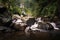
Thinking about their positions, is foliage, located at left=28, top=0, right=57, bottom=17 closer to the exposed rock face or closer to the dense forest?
the dense forest

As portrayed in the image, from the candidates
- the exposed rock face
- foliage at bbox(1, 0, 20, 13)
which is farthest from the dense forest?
the exposed rock face

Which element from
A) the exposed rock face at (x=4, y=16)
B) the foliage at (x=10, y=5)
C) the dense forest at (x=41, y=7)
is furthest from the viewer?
the foliage at (x=10, y=5)

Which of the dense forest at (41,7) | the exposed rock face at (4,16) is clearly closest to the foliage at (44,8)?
the dense forest at (41,7)

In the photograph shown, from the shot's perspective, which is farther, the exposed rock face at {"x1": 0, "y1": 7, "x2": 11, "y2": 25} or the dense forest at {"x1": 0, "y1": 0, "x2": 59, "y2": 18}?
the dense forest at {"x1": 0, "y1": 0, "x2": 59, "y2": 18}

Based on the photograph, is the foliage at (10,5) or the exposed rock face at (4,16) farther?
the foliage at (10,5)

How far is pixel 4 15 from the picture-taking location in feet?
74.6

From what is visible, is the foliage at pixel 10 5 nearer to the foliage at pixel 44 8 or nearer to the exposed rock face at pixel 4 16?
the exposed rock face at pixel 4 16

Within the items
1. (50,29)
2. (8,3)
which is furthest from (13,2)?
(50,29)

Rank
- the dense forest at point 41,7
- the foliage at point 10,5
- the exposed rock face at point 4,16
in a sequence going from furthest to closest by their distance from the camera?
the foliage at point 10,5 → the dense forest at point 41,7 → the exposed rock face at point 4,16

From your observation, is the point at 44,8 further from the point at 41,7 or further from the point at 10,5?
the point at 10,5

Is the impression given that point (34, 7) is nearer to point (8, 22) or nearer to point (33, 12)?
point (33, 12)

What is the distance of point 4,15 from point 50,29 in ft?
21.1

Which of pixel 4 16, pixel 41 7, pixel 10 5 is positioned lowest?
pixel 4 16

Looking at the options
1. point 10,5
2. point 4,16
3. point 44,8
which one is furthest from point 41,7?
point 4,16
